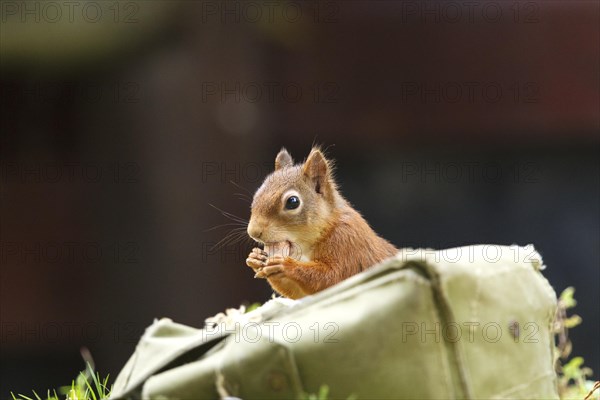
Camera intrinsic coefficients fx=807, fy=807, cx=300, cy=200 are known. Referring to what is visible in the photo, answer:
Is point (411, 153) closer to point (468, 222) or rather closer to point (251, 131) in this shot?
point (468, 222)

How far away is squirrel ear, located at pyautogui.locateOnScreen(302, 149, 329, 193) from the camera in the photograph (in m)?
1.16

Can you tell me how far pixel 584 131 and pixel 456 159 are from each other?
36 centimetres

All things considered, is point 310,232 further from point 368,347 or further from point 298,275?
point 368,347

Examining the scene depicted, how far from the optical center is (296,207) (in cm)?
113

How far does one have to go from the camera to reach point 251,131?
2.33m

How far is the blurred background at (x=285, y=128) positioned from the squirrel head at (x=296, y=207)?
43.7 inches

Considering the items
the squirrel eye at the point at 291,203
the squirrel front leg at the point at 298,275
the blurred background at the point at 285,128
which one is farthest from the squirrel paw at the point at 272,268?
the blurred background at the point at 285,128

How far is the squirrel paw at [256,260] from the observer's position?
3.51 feet
